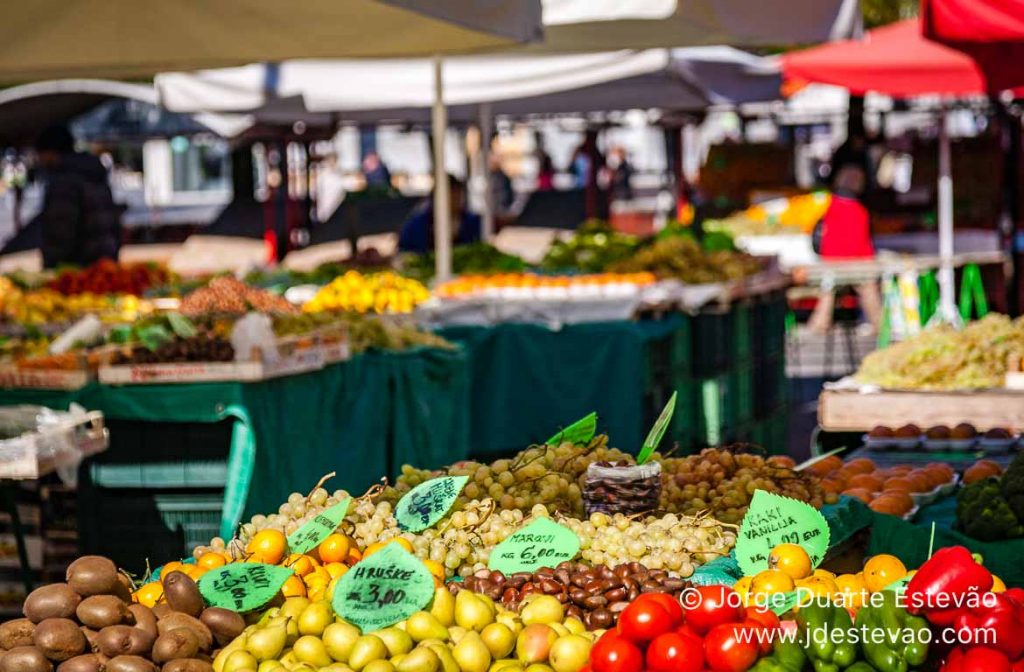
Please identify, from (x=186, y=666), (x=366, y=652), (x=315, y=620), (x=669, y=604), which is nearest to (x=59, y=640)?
(x=186, y=666)

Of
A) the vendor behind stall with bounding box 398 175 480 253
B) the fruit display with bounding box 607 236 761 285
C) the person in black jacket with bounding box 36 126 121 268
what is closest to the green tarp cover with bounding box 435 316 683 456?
the fruit display with bounding box 607 236 761 285

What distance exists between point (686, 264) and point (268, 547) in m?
6.82

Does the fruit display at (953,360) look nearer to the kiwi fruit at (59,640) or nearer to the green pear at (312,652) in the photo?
the green pear at (312,652)

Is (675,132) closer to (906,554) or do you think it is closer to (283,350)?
(283,350)

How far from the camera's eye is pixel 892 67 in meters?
11.1

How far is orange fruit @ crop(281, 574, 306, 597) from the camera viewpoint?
3770 millimetres

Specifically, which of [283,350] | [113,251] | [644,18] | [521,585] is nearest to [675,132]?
[113,251]

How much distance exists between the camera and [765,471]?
5043 millimetres

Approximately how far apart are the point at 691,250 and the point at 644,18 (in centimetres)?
305

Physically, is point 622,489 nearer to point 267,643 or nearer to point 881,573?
point 881,573

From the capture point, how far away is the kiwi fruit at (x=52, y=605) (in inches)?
138

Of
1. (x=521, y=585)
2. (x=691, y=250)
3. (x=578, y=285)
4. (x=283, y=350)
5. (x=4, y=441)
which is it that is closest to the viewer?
(x=521, y=585)

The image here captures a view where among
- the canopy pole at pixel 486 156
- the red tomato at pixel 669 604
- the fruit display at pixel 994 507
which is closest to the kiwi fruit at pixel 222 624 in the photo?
the red tomato at pixel 669 604

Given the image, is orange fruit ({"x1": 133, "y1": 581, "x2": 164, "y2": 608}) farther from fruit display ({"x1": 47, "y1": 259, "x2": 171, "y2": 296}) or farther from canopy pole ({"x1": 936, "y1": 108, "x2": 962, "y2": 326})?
canopy pole ({"x1": 936, "y1": 108, "x2": 962, "y2": 326})
